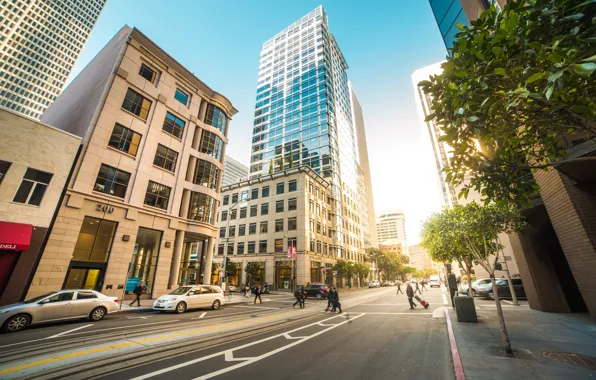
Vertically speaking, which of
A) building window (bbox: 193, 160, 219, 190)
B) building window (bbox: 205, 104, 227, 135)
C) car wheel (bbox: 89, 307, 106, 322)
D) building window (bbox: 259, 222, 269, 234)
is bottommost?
car wheel (bbox: 89, 307, 106, 322)

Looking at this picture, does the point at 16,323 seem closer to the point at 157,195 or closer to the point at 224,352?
the point at 224,352

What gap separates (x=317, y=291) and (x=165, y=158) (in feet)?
71.6

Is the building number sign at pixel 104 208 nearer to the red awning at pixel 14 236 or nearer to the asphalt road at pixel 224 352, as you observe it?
the red awning at pixel 14 236

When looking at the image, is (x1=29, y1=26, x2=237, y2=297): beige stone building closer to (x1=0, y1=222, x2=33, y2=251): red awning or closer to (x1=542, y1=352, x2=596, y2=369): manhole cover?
(x1=0, y1=222, x2=33, y2=251): red awning

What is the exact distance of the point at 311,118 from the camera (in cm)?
5862

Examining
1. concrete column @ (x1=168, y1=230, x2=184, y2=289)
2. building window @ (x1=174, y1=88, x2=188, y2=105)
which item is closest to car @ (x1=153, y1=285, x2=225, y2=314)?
concrete column @ (x1=168, y1=230, x2=184, y2=289)

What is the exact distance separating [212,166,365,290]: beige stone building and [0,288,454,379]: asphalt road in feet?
91.5

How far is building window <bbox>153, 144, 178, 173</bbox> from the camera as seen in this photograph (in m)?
21.3

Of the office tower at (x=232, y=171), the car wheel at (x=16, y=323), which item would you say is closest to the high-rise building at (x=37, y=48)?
the office tower at (x=232, y=171)

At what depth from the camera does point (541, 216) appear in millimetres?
13008

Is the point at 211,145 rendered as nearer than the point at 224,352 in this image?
No

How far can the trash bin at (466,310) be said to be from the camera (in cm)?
1063

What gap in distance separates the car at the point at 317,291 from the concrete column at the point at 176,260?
15137mm

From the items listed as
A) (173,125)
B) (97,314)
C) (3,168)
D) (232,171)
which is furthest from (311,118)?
(232,171)
